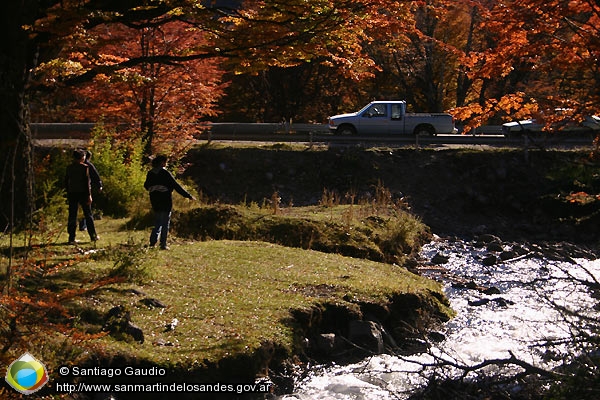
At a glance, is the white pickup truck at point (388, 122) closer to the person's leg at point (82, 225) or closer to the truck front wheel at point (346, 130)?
the truck front wheel at point (346, 130)

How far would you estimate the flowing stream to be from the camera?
288 inches

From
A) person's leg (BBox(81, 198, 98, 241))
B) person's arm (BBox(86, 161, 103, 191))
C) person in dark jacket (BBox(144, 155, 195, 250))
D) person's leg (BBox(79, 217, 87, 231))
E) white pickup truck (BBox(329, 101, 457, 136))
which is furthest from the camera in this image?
white pickup truck (BBox(329, 101, 457, 136))

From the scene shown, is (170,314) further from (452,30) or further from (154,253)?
(452,30)

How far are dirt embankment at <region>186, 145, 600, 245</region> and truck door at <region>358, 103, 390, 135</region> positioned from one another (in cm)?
367

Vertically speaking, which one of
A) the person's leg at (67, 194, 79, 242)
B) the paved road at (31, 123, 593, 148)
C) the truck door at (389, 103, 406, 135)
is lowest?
the person's leg at (67, 194, 79, 242)

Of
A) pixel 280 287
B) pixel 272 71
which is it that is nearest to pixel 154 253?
pixel 280 287

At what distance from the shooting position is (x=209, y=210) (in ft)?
55.3

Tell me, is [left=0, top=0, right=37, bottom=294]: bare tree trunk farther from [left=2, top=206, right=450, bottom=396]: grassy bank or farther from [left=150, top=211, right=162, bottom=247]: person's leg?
[left=150, top=211, right=162, bottom=247]: person's leg

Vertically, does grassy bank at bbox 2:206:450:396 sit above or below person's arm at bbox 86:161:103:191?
below

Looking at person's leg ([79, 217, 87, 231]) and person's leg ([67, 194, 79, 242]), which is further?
person's leg ([79, 217, 87, 231])

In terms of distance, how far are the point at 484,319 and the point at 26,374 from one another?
26.3ft

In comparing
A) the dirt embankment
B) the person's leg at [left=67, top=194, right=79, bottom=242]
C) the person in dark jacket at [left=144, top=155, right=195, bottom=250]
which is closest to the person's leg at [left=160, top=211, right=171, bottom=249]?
the person in dark jacket at [left=144, top=155, right=195, bottom=250]

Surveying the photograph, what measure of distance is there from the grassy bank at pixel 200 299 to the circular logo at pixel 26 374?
0.12 meters

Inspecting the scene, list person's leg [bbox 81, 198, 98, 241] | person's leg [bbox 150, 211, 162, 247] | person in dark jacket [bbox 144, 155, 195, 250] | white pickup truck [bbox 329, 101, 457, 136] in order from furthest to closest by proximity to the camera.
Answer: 1. white pickup truck [bbox 329, 101, 457, 136]
2. person's leg [bbox 81, 198, 98, 241]
3. person's leg [bbox 150, 211, 162, 247]
4. person in dark jacket [bbox 144, 155, 195, 250]
